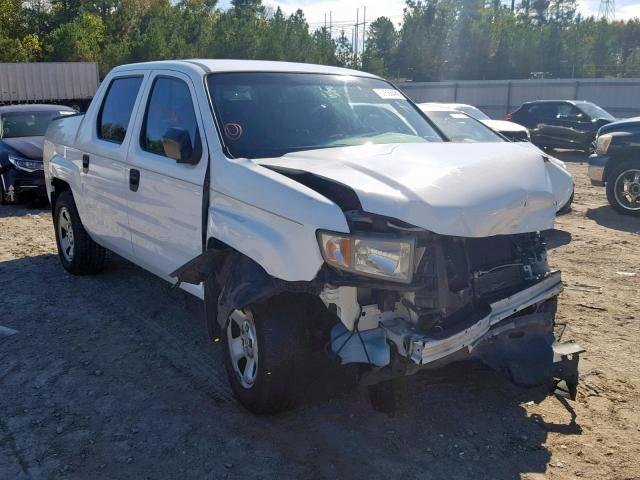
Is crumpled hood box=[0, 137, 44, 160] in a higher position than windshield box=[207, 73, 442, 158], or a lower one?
lower

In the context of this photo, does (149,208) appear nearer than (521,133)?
Yes

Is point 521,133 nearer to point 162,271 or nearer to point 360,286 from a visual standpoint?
point 162,271

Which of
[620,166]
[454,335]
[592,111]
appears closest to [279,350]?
[454,335]

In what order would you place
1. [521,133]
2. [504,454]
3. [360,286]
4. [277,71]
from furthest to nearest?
[521,133] → [277,71] → [504,454] → [360,286]

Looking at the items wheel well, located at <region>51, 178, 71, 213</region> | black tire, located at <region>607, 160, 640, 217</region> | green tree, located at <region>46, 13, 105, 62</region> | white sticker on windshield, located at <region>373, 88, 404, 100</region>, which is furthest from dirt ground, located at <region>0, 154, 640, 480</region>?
green tree, located at <region>46, 13, 105, 62</region>

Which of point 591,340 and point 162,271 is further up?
point 162,271

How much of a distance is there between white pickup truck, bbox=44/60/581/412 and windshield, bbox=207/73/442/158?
0.01 metres

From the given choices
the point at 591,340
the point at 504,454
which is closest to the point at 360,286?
the point at 504,454

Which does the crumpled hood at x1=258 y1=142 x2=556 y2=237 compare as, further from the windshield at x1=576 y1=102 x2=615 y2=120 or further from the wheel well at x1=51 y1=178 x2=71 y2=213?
the windshield at x1=576 y1=102 x2=615 y2=120

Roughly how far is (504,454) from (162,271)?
263cm

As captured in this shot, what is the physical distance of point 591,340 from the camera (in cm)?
500

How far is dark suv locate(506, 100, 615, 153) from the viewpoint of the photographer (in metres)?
18.7

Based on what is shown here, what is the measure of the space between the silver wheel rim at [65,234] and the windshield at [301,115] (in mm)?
2827

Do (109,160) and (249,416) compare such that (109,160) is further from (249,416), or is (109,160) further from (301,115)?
(249,416)
